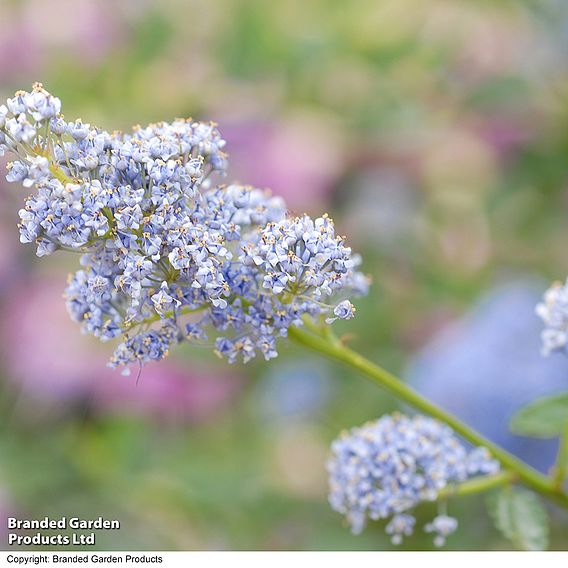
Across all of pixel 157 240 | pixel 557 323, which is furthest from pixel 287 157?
pixel 157 240

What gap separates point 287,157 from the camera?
173 centimetres

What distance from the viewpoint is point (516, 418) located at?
33.5 inches

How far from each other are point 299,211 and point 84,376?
1.60ft

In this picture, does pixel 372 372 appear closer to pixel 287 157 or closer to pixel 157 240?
pixel 157 240

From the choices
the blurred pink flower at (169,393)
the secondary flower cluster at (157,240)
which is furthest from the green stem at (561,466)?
the blurred pink flower at (169,393)

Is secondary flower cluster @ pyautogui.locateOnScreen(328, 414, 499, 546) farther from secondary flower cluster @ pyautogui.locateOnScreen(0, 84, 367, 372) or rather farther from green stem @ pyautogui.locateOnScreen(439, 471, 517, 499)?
secondary flower cluster @ pyautogui.locateOnScreen(0, 84, 367, 372)

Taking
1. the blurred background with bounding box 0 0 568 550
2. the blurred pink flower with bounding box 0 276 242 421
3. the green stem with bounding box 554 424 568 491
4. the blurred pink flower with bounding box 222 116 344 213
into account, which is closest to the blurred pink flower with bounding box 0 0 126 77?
the blurred background with bounding box 0 0 568 550

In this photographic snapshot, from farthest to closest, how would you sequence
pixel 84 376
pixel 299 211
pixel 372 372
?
pixel 299 211, pixel 84 376, pixel 372 372

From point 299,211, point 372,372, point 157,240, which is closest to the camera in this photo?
point 157,240

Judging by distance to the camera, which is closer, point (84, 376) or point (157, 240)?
point (157, 240)

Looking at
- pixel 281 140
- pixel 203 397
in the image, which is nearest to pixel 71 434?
pixel 203 397

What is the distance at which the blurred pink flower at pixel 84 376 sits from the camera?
161 cm

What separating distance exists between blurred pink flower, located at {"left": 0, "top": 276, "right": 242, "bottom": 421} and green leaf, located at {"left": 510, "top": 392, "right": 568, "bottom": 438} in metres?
0.87
